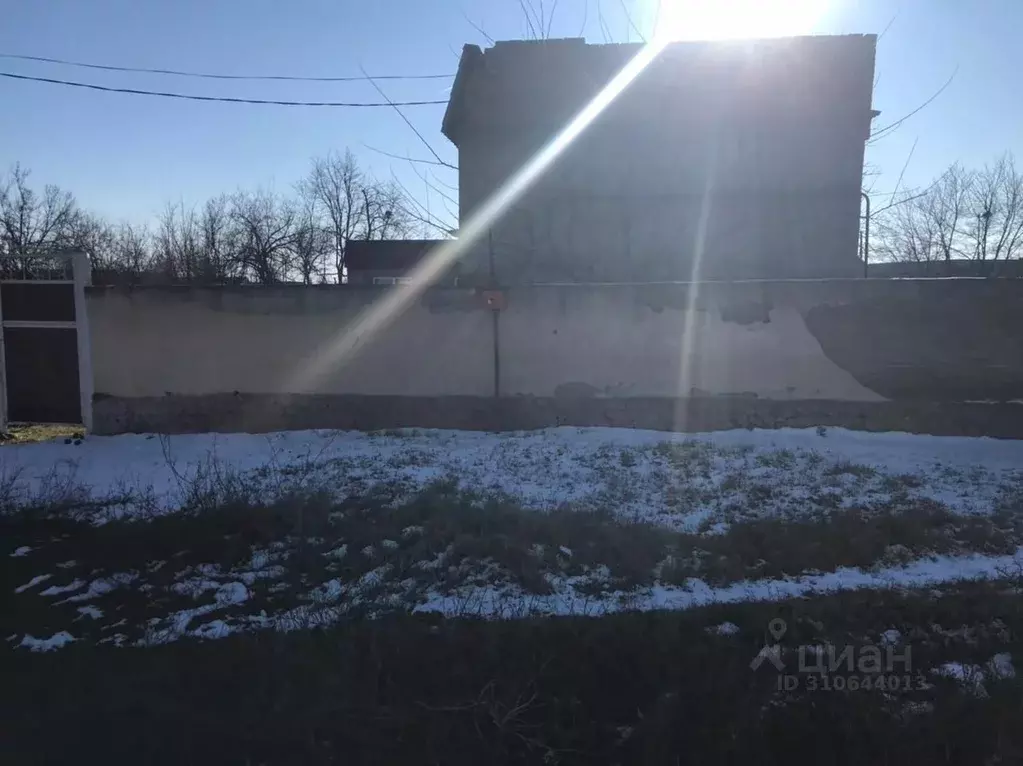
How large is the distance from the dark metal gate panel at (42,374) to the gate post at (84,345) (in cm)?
23

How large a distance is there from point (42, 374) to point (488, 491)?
7.25m

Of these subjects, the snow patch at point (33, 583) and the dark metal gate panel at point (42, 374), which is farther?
the dark metal gate panel at point (42, 374)

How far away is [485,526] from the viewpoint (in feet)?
18.0

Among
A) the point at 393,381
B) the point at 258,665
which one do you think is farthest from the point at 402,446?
the point at 258,665

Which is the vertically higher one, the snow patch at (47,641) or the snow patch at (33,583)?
the snow patch at (33,583)

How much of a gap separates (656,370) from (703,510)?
10.9ft

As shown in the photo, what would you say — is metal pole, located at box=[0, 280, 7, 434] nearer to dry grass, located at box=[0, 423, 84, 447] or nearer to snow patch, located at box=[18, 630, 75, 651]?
dry grass, located at box=[0, 423, 84, 447]

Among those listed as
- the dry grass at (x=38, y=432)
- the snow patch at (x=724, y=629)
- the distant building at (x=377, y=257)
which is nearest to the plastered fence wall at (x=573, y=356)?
the dry grass at (x=38, y=432)

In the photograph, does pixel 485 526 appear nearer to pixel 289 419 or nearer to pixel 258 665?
pixel 258 665

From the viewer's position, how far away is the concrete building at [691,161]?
14531mm

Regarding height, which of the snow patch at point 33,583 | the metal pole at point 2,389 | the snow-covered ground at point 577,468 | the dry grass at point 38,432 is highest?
the metal pole at point 2,389

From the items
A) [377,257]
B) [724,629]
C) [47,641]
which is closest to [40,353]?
[47,641]

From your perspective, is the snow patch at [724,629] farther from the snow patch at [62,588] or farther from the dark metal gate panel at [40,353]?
the dark metal gate panel at [40,353]

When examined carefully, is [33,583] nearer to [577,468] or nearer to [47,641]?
[47,641]
